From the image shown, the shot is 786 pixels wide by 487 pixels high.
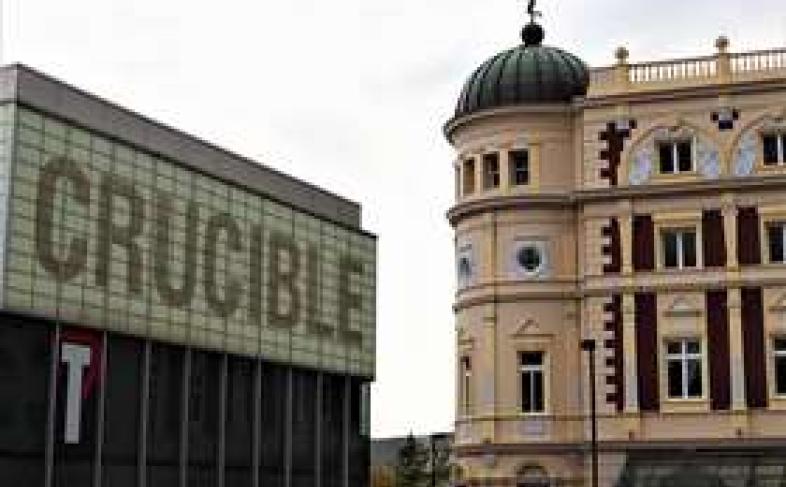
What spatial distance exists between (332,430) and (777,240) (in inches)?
655

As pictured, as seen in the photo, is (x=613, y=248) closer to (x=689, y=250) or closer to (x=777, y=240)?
(x=689, y=250)

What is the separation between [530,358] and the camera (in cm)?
5181

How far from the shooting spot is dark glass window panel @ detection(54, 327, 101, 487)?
34.3 metres

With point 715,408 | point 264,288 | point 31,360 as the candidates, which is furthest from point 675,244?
point 31,360

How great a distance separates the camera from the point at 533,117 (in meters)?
52.8

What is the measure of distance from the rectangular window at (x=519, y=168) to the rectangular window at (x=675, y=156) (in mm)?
4993

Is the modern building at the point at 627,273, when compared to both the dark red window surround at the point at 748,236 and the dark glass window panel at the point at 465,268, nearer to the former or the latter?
the dark red window surround at the point at 748,236

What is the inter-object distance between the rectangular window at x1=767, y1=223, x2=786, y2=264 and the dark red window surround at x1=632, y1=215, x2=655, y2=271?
400cm

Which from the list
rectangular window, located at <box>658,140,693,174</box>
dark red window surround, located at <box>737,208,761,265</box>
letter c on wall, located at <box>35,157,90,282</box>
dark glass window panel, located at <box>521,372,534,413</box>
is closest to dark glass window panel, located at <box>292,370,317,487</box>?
dark glass window panel, located at <box>521,372,534,413</box>

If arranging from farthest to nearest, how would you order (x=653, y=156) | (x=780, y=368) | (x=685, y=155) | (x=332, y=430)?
(x=653, y=156) → (x=685, y=155) → (x=780, y=368) → (x=332, y=430)

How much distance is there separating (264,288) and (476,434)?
481 inches

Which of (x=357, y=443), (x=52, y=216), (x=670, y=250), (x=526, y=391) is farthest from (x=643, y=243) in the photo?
(x=52, y=216)

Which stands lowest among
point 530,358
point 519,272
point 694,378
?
point 694,378

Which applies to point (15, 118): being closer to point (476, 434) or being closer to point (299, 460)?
point (299, 460)
